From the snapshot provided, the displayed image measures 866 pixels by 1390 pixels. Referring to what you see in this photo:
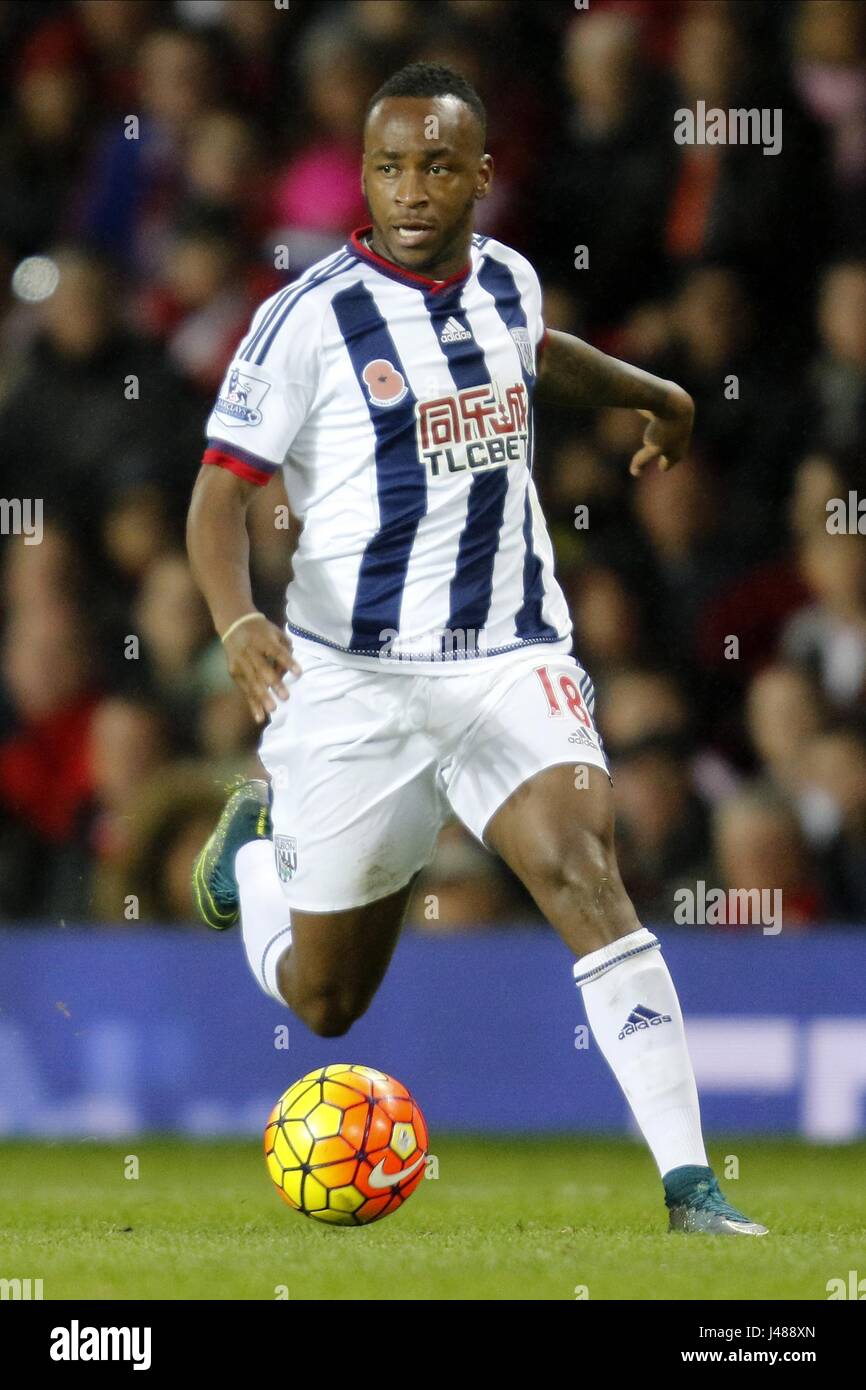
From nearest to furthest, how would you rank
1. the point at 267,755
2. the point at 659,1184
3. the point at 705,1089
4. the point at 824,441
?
the point at 267,755, the point at 659,1184, the point at 705,1089, the point at 824,441

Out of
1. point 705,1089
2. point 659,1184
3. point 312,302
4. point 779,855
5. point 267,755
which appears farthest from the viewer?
point 779,855

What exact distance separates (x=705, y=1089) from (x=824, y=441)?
99.2 inches

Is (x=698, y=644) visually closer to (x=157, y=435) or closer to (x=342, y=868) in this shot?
(x=157, y=435)

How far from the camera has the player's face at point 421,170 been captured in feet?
15.8

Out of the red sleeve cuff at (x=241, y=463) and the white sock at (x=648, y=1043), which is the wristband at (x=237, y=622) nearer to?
the red sleeve cuff at (x=241, y=463)

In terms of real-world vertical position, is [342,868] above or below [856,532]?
below

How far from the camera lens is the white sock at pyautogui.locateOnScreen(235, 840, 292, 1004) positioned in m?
5.51

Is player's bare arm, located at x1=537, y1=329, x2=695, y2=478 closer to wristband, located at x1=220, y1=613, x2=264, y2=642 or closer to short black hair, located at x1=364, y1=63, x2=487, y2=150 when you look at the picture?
short black hair, located at x1=364, y1=63, x2=487, y2=150

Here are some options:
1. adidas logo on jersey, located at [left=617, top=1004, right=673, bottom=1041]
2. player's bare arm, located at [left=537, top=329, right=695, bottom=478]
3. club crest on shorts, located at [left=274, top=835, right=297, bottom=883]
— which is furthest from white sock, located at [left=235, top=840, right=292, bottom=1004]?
player's bare arm, located at [left=537, top=329, right=695, bottom=478]

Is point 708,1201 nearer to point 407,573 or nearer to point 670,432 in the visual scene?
point 407,573

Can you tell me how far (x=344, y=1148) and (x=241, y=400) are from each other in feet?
5.28

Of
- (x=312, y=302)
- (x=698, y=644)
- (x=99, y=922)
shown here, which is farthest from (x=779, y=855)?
(x=312, y=302)

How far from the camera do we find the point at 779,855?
7.61 meters

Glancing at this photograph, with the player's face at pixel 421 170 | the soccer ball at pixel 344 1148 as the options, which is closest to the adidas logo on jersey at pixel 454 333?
the player's face at pixel 421 170
